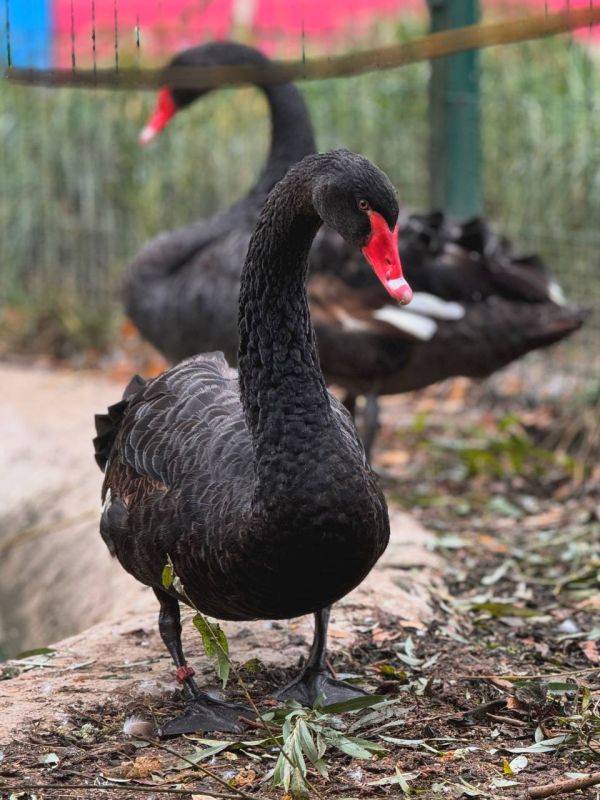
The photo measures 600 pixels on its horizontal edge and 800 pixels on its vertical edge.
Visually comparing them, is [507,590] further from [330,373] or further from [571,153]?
[571,153]

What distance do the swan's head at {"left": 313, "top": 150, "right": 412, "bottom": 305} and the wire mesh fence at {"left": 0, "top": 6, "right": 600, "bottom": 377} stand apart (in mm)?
3575

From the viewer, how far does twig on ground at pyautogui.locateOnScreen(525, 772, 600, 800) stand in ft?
7.64

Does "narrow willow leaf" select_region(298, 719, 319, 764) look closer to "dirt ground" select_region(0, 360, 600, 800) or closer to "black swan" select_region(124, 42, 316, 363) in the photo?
"dirt ground" select_region(0, 360, 600, 800)

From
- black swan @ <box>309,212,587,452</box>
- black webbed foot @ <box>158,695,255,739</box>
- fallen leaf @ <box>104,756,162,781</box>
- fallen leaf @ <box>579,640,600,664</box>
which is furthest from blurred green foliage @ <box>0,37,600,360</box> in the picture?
fallen leaf @ <box>104,756,162,781</box>

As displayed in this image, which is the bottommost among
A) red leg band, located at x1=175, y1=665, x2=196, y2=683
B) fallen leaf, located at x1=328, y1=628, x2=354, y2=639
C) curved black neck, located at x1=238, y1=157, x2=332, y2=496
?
fallen leaf, located at x1=328, y1=628, x2=354, y2=639

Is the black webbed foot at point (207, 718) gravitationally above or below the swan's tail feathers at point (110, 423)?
below

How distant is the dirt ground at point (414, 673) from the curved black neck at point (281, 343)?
0.61 metres

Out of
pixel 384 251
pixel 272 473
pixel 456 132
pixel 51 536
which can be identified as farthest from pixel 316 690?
pixel 456 132

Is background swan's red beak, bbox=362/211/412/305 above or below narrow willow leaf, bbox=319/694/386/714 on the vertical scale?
above

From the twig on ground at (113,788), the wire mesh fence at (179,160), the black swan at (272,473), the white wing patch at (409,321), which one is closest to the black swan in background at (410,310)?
the white wing patch at (409,321)

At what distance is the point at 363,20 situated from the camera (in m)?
8.29

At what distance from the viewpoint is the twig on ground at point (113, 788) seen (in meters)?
2.38

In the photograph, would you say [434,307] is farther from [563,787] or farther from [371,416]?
[563,787]

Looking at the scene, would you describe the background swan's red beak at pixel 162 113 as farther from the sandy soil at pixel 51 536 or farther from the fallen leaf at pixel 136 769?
the fallen leaf at pixel 136 769
